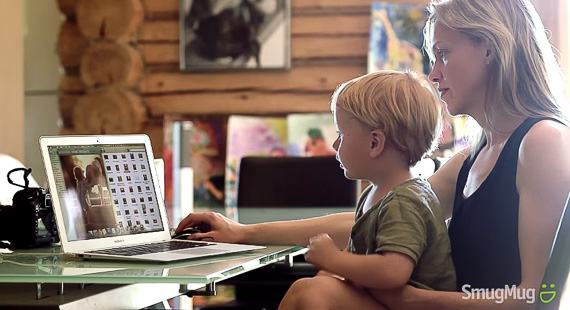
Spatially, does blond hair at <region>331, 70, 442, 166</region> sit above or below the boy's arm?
above

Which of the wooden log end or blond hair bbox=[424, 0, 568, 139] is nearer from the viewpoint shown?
blond hair bbox=[424, 0, 568, 139]

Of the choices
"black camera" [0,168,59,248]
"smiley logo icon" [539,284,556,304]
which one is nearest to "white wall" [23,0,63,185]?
"black camera" [0,168,59,248]

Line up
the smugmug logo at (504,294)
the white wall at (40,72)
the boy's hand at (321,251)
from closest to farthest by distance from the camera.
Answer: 1. the smugmug logo at (504,294)
2. the boy's hand at (321,251)
3. the white wall at (40,72)

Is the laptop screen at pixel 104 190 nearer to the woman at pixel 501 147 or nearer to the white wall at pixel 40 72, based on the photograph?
the woman at pixel 501 147

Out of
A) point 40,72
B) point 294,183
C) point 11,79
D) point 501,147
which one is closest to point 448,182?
point 501,147

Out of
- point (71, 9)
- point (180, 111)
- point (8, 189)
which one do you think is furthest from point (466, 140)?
point (71, 9)

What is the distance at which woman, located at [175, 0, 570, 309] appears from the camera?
1450 mm

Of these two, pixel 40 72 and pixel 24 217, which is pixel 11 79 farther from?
pixel 24 217

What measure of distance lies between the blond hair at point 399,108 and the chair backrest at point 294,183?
1866mm

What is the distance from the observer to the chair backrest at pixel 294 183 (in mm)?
3561

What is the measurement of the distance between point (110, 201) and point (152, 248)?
0.57ft

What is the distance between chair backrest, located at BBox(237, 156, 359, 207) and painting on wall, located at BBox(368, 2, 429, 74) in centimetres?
105

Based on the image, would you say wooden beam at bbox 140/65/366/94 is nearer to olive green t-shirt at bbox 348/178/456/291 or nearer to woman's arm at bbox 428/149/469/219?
woman's arm at bbox 428/149/469/219

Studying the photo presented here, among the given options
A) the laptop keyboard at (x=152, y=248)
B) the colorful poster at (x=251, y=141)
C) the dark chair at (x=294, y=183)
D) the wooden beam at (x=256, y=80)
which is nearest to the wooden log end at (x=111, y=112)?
the wooden beam at (x=256, y=80)
